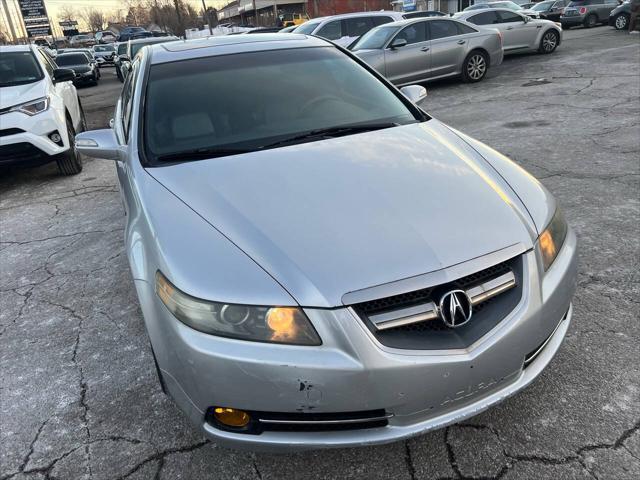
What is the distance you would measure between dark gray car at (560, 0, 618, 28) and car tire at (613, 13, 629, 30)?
346 centimetres

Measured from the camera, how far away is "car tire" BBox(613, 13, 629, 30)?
18.6 meters

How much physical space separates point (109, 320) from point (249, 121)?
1.57 meters

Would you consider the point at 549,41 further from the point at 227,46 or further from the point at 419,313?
the point at 419,313

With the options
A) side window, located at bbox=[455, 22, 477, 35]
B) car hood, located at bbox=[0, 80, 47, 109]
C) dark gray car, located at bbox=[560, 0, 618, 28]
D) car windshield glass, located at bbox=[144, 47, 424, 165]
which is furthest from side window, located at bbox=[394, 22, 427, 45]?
dark gray car, located at bbox=[560, 0, 618, 28]

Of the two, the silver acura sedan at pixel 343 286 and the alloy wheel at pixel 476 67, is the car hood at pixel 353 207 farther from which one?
the alloy wheel at pixel 476 67

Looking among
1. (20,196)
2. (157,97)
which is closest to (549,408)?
(157,97)

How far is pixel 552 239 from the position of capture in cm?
210

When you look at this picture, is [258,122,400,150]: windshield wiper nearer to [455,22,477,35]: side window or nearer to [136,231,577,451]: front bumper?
[136,231,577,451]: front bumper

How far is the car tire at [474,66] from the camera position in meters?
10.9

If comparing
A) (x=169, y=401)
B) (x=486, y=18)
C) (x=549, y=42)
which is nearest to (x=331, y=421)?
(x=169, y=401)

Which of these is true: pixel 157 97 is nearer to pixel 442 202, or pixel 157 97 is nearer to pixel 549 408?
pixel 442 202

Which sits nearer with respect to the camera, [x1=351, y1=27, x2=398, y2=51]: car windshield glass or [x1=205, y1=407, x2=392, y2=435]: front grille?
[x1=205, y1=407, x2=392, y2=435]: front grille

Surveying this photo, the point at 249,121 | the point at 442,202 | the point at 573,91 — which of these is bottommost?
the point at 573,91

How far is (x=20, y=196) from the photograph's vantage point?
20.6 feet
